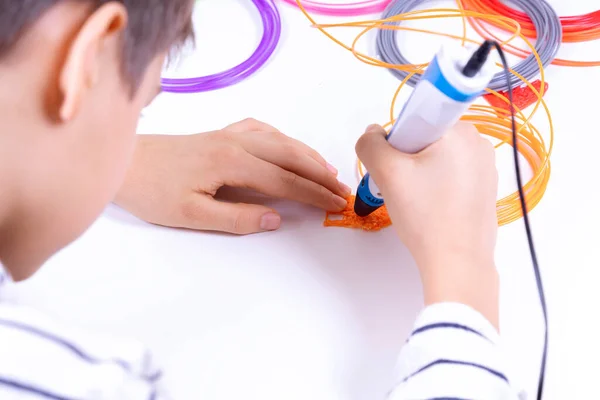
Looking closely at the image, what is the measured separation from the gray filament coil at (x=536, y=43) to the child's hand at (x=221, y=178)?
18 cm

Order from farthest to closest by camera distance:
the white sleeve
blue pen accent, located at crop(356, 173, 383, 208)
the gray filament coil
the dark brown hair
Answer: the gray filament coil → blue pen accent, located at crop(356, 173, 383, 208) → the white sleeve → the dark brown hair

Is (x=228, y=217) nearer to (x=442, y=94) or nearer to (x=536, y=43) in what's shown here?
(x=442, y=94)

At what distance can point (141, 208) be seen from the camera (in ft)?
1.76

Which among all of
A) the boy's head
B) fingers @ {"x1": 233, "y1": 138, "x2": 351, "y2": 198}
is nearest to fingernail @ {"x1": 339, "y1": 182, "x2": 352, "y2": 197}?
fingers @ {"x1": 233, "y1": 138, "x2": 351, "y2": 198}

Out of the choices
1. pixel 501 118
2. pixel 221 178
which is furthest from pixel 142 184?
pixel 501 118

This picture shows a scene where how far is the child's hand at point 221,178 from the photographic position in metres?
0.53

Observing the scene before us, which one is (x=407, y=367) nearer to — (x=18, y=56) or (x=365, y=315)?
(x=365, y=315)

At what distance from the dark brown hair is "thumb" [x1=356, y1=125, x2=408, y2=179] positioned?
18cm

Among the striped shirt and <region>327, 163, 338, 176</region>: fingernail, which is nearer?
the striped shirt

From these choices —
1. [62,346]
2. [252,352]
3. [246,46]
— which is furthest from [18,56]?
[246,46]

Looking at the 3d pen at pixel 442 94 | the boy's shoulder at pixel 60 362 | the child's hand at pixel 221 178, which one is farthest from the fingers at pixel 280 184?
the boy's shoulder at pixel 60 362

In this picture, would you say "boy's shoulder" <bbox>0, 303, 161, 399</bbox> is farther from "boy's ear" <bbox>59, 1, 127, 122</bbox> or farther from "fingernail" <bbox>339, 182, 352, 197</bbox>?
"fingernail" <bbox>339, 182, 352, 197</bbox>

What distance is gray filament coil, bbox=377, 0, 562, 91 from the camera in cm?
63

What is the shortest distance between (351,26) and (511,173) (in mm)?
290
